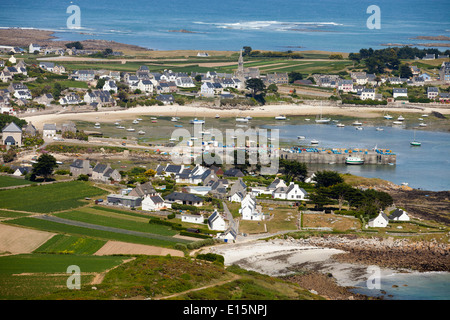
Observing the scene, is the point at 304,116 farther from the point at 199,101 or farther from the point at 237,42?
the point at 237,42

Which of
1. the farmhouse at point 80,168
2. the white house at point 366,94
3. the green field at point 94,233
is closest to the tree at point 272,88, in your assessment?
the white house at point 366,94

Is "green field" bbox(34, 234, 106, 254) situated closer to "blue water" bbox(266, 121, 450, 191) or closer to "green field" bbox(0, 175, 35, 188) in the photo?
"green field" bbox(0, 175, 35, 188)

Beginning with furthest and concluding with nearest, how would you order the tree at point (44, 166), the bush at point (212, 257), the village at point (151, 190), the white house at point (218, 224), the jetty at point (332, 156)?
the jetty at point (332, 156), the tree at point (44, 166), the white house at point (218, 224), the village at point (151, 190), the bush at point (212, 257)

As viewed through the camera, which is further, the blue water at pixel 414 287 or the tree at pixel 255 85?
the tree at pixel 255 85

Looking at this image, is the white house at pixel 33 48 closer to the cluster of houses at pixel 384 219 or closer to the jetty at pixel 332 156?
the jetty at pixel 332 156

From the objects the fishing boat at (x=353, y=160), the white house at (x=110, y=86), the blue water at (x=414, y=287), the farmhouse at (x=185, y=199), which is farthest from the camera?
the white house at (x=110, y=86)

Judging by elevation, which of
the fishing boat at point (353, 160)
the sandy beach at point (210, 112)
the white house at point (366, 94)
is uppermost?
the white house at point (366, 94)
